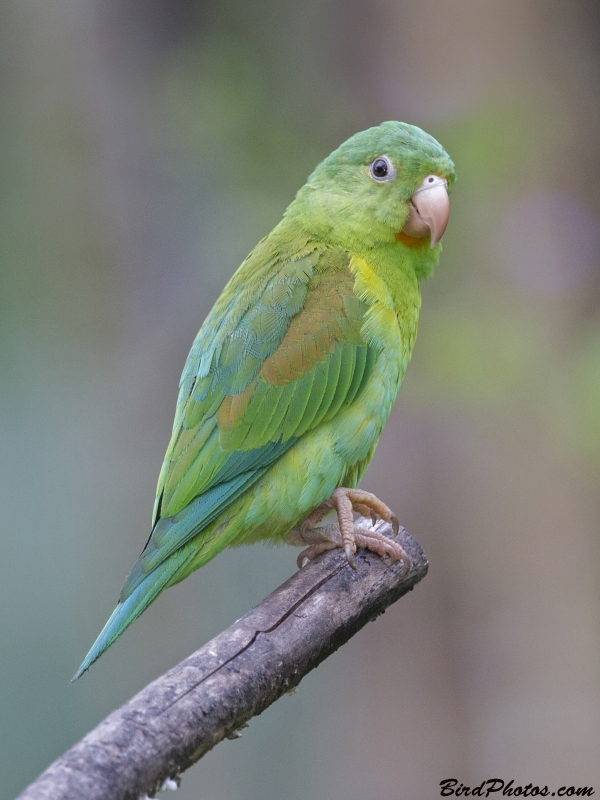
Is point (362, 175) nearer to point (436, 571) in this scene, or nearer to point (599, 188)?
point (599, 188)

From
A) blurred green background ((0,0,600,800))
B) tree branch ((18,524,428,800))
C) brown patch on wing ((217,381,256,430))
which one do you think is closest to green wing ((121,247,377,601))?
brown patch on wing ((217,381,256,430))

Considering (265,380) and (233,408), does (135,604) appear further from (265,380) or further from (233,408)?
(265,380)

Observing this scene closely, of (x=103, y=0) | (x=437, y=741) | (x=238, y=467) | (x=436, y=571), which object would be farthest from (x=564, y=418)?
(x=103, y=0)

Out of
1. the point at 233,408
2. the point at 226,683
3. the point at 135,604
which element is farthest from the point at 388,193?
the point at 226,683

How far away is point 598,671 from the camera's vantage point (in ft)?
14.9

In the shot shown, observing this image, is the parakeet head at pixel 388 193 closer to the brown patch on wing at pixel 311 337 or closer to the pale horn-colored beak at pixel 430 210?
the pale horn-colored beak at pixel 430 210

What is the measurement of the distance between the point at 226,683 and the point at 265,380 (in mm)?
1088

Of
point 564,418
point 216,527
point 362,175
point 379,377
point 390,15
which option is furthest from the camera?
point 390,15

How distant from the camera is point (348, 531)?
2781mm

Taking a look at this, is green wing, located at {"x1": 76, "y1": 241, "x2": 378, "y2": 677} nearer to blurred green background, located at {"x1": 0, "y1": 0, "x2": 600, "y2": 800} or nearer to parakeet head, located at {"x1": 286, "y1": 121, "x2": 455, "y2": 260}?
parakeet head, located at {"x1": 286, "y1": 121, "x2": 455, "y2": 260}

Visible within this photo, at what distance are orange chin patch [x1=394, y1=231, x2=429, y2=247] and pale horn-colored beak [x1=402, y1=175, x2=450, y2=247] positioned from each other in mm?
18

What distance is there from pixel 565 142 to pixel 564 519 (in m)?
2.12

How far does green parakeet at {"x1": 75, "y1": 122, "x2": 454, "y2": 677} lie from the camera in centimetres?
265

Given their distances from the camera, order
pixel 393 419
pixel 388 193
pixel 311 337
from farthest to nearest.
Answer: pixel 393 419 < pixel 388 193 < pixel 311 337
